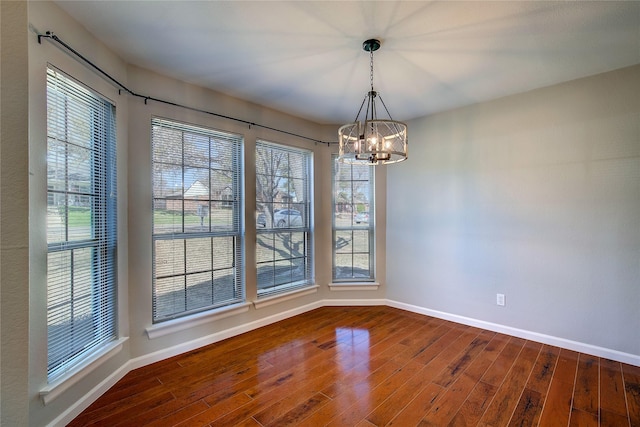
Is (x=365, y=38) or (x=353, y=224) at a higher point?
(x=365, y=38)

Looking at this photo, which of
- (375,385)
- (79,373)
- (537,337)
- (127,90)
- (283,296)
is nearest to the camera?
(79,373)

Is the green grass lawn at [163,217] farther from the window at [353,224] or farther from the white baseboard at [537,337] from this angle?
the white baseboard at [537,337]

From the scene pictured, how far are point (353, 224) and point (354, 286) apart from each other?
2.78ft

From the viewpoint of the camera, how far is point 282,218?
363 cm

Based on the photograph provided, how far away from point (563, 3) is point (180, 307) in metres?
3.61

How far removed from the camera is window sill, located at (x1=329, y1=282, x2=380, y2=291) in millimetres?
4016

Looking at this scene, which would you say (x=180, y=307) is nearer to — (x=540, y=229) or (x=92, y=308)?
(x=92, y=308)

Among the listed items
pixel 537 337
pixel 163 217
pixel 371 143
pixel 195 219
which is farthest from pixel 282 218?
pixel 537 337

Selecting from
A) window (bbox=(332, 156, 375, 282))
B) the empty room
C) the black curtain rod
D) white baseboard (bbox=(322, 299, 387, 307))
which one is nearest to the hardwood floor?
the empty room

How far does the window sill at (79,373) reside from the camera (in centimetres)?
167

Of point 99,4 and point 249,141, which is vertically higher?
point 99,4

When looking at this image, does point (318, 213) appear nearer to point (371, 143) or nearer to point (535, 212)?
point (371, 143)

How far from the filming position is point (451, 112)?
3469 millimetres

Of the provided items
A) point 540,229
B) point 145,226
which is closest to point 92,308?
point 145,226
